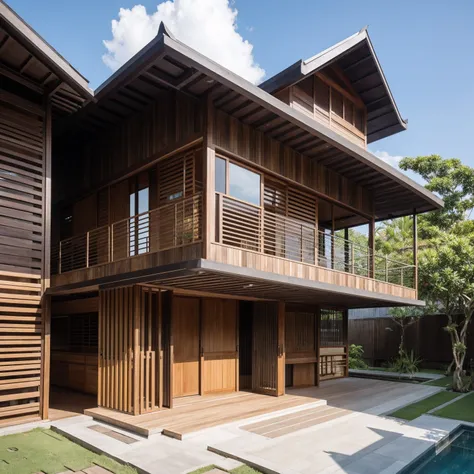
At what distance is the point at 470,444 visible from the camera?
825 cm

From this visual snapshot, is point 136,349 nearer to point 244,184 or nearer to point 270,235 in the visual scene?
point 270,235

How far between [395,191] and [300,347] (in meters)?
4.85

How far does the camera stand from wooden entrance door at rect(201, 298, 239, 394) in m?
10.5

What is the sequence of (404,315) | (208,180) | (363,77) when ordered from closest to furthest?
(208,180) < (363,77) < (404,315)

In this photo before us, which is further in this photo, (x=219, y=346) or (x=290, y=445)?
(x=219, y=346)

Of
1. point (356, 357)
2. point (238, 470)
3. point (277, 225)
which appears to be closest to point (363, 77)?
point (277, 225)

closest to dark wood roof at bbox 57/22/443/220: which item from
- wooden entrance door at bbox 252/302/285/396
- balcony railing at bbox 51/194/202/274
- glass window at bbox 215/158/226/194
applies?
glass window at bbox 215/158/226/194

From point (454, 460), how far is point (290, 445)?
265 centimetres

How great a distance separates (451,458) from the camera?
24.8ft

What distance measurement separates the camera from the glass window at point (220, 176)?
8.22 m

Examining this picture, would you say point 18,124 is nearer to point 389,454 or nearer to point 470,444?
point 389,454

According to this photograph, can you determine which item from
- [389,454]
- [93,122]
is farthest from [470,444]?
[93,122]

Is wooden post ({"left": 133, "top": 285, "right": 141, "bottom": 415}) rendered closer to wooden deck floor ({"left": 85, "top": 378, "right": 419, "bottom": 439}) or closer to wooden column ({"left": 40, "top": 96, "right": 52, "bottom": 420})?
wooden deck floor ({"left": 85, "top": 378, "right": 419, "bottom": 439})

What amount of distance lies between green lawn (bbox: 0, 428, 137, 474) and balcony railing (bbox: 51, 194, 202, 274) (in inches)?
128
